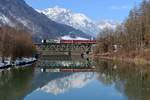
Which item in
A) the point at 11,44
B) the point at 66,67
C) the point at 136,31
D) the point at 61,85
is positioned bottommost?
the point at 61,85

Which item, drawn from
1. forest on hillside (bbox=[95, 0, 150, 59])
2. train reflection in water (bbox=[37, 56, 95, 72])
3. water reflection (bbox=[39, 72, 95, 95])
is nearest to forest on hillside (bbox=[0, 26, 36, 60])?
train reflection in water (bbox=[37, 56, 95, 72])

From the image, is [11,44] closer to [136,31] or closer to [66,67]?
[66,67]

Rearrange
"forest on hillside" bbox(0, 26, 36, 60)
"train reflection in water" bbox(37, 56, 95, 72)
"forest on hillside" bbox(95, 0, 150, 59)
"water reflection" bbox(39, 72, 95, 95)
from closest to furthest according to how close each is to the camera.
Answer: "water reflection" bbox(39, 72, 95, 95), "forest on hillside" bbox(0, 26, 36, 60), "train reflection in water" bbox(37, 56, 95, 72), "forest on hillside" bbox(95, 0, 150, 59)

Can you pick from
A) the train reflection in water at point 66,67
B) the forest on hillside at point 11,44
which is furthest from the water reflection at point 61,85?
the train reflection in water at point 66,67

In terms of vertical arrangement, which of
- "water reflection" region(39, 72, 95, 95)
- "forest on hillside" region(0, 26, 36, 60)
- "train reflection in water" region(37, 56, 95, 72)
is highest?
"forest on hillside" region(0, 26, 36, 60)

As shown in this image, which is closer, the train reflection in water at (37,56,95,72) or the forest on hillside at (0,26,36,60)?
the forest on hillside at (0,26,36,60)

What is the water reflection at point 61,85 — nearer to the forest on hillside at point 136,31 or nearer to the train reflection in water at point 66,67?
the train reflection in water at point 66,67

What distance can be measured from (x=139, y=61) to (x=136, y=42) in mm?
25637

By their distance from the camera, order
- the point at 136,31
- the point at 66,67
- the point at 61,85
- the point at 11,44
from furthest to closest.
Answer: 1. the point at 136,31
2. the point at 66,67
3. the point at 11,44
4. the point at 61,85

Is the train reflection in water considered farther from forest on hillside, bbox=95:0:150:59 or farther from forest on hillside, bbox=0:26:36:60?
forest on hillside, bbox=95:0:150:59

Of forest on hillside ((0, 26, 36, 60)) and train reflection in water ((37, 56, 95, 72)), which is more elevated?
forest on hillside ((0, 26, 36, 60))

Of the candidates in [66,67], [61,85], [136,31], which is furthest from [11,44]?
[136,31]

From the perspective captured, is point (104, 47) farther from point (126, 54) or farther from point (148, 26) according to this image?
point (148, 26)

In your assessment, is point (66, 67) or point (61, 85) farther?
point (66, 67)
